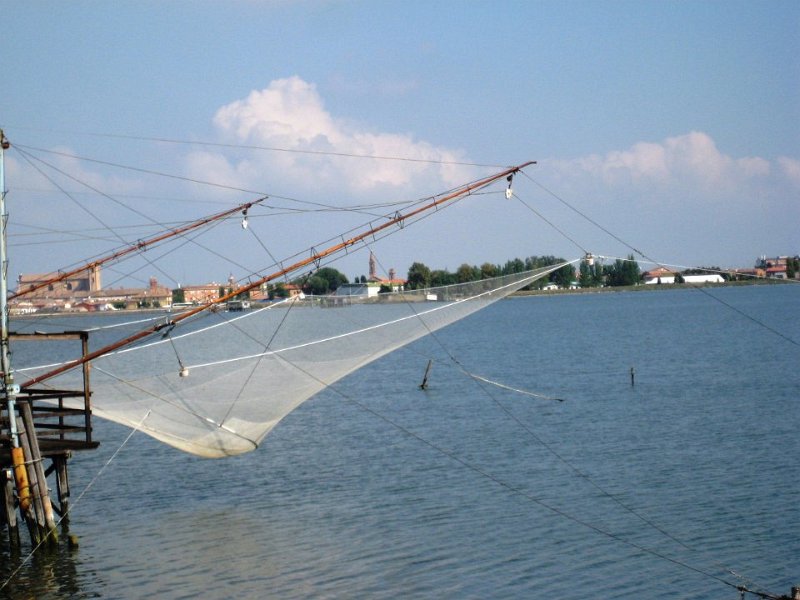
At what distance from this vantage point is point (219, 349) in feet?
73.3

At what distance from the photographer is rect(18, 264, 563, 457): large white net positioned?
59.8 feet

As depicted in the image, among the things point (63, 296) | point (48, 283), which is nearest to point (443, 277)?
point (63, 296)

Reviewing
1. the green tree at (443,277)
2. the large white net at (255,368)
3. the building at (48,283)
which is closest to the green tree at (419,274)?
the green tree at (443,277)

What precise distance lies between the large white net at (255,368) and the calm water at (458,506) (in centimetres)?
174

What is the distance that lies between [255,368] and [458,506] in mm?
4689

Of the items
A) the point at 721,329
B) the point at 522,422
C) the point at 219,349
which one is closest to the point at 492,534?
the point at 219,349

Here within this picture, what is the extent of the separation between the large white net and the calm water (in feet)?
5.71

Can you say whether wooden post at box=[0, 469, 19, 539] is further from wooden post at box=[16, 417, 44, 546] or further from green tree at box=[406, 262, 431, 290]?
green tree at box=[406, 262, 431, 290]

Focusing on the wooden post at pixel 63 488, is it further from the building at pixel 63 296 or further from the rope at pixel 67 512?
the building at pixel 63 296

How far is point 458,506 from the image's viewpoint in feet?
64.6

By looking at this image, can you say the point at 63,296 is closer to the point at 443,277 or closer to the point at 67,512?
the point at 67,512

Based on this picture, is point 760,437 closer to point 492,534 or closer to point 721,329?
point 492,534

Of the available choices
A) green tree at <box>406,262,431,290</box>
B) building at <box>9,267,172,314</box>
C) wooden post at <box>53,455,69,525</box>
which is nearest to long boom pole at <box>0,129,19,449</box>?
wooden post at <box>53,455,69,525</box>

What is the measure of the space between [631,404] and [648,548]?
60.6ft
